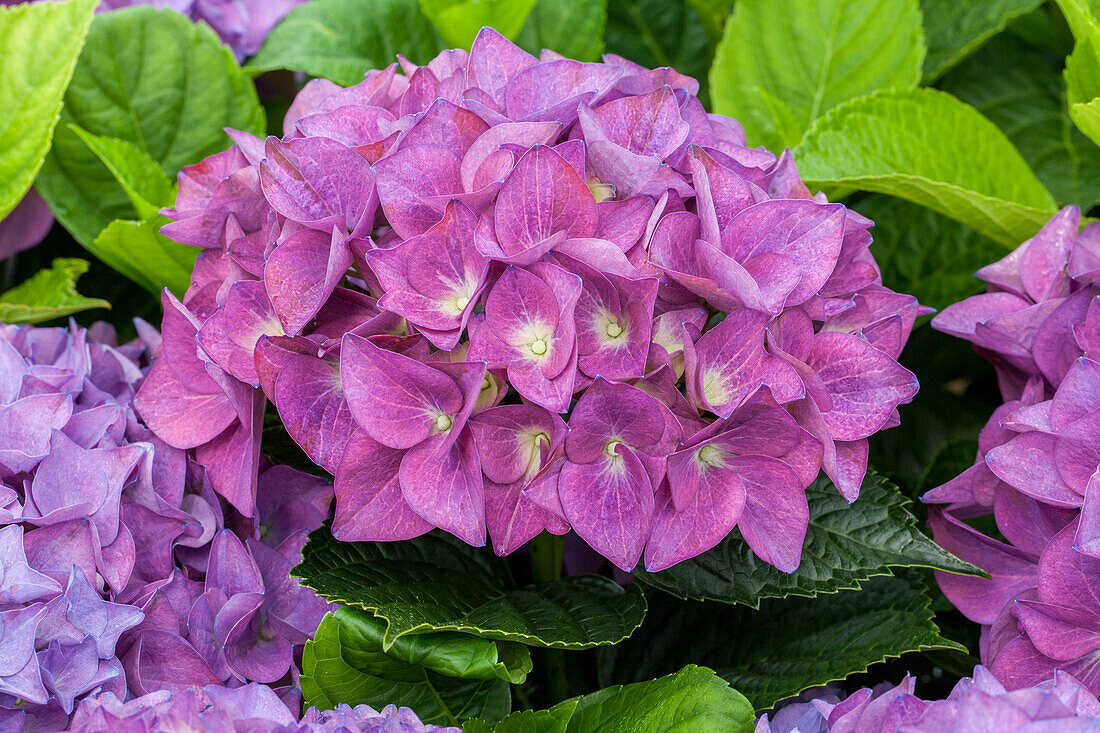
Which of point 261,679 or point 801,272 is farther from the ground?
point 801,272

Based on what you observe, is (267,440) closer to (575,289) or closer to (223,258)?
(223,258)

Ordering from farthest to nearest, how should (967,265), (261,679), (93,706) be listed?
(967,265) < (261,679) < (93,706)

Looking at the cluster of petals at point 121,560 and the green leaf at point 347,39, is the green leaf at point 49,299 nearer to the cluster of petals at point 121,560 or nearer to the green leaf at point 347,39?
the cluster of petals at point 121,560

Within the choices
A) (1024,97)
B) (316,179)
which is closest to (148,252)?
(316,179)

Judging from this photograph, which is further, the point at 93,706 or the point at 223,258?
the point at 223,258

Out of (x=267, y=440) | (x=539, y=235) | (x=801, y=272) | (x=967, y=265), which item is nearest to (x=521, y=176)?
(x=539, y=235)

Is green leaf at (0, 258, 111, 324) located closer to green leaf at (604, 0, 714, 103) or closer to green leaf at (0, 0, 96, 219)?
green leaf at (0, 0, 96, 219)

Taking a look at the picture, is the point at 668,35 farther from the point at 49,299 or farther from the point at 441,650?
the point at 441,650
